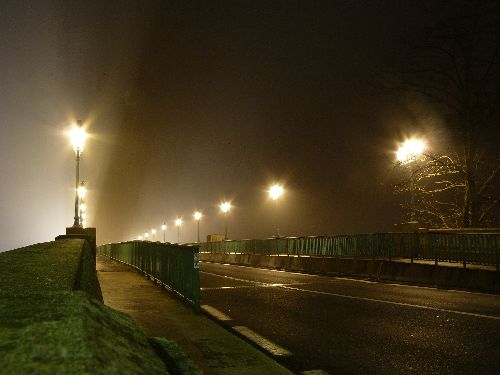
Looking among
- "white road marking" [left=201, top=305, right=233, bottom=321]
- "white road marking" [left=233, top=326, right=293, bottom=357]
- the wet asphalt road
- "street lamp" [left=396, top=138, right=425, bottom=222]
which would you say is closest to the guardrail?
the wet asphalt road

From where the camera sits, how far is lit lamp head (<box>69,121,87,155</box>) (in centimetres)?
2258

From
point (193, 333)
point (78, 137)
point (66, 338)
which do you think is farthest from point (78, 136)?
point (66, 338)

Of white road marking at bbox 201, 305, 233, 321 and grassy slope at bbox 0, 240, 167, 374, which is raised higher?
grassy slope at bbox 0, 240, 167, 374

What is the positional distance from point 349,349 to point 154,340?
4.54 m

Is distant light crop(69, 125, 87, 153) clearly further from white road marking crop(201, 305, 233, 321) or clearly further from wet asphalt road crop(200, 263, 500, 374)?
white road marking crop(201, 305, 233, 321)

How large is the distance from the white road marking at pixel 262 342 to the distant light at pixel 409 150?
1763cm

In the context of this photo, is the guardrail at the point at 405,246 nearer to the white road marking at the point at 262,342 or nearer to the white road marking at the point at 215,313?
the white road marking at the point at 215,313

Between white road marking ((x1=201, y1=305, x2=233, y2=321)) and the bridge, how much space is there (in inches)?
0.8

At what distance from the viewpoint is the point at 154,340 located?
311cm

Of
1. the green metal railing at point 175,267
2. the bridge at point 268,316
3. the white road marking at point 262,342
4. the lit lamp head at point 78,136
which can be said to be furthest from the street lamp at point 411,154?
the white road marking at point 262,342

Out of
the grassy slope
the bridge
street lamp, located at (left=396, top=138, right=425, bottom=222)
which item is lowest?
the bridge

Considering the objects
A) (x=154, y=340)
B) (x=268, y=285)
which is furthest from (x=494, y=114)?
(x=154, y=340)

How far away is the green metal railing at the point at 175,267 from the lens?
363 inches

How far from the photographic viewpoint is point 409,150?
23984mm
